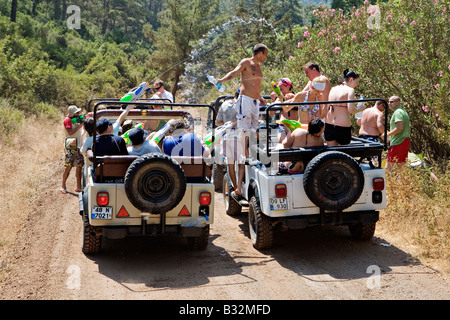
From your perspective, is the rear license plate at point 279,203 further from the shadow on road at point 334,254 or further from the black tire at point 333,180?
the shadow on road at point 334,254

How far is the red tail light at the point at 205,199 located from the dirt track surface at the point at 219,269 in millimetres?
739

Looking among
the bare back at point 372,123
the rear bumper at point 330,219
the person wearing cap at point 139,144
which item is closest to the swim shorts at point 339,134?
the rear bumper at point 330,219

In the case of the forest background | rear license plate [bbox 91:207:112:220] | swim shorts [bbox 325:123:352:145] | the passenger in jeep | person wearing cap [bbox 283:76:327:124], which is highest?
the forest background

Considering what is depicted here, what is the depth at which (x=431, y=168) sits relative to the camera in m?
9.24

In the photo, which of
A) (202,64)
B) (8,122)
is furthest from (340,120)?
(202,64)

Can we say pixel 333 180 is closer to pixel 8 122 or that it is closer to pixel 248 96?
pixel 248 96

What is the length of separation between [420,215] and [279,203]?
7.96 feet

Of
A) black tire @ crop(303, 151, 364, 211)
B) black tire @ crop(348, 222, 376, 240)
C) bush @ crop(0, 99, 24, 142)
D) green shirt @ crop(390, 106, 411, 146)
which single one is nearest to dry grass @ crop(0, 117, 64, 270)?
bush @ crop(0, 99, 24, 142)

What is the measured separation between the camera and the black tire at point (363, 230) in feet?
23.7

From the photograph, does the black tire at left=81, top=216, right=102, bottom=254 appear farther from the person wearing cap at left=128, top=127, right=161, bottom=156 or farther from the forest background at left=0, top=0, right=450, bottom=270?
the forest background at left=0, top=0, right=450, bottom=270

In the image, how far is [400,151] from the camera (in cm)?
921

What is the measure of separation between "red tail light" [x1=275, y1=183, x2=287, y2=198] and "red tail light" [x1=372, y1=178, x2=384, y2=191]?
113 cm

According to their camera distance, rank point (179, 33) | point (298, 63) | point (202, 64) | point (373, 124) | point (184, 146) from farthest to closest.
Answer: point (179, 33) < point (202, 64) < point (298, 63) < point (373, 124) < point (184, 146)

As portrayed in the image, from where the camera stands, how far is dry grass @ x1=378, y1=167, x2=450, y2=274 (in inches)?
265
